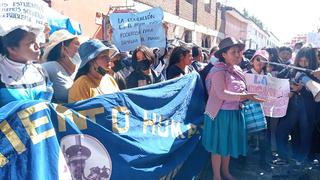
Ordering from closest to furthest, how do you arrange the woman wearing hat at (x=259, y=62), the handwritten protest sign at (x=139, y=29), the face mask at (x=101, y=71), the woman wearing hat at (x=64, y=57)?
the face mask at (x=101, y=71)
the woman wearing hat at (x=64, y=57)
the woman wearing hat at (x=259, y=62)
the handwritten protest sign at (x=139, y=29)

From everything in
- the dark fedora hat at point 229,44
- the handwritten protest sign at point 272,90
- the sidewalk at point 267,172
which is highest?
the dark fedora hat at point 229,44

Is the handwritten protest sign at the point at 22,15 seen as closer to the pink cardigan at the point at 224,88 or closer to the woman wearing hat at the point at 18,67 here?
the woman wearing hat at the point at 18,67

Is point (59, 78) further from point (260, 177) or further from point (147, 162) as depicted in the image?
point (260, 177)

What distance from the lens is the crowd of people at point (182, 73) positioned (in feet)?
8.50

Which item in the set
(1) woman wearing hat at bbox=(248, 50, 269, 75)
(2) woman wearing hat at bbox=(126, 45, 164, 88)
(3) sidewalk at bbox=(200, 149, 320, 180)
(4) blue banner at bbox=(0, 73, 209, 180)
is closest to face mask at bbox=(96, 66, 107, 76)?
(4) blue banner at bbox=(0, 73, 209, 180)

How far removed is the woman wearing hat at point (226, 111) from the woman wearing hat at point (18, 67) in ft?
6.32

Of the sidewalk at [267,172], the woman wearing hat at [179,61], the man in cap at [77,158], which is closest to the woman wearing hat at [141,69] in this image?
the woman wearing hat at [179,61]

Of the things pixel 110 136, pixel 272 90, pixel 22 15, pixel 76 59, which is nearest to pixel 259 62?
pixel 272 90

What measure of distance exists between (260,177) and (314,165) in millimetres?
705

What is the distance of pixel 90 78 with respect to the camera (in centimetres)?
313

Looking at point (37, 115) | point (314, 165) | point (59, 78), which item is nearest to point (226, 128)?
point (314, 165)

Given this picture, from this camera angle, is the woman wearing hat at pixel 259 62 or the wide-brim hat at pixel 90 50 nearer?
the wide-brim hat at pixel 90 50

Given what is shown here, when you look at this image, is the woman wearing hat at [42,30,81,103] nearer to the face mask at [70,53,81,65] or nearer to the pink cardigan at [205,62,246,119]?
the face mask at [70,53,81,65]

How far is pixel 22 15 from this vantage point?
9.02ft
